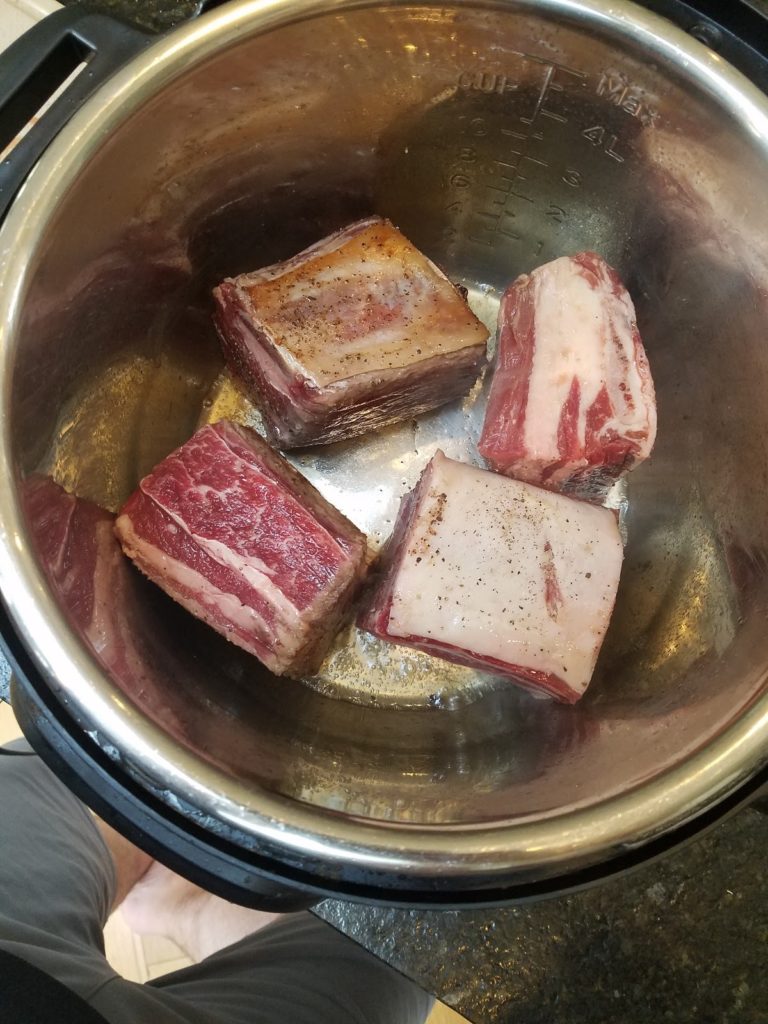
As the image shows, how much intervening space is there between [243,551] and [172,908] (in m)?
1.17

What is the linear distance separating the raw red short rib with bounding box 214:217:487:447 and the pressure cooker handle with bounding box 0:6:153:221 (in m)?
0.34

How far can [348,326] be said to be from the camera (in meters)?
1.22

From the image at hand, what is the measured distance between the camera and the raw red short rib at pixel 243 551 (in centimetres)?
113

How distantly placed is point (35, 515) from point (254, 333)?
0.49 m

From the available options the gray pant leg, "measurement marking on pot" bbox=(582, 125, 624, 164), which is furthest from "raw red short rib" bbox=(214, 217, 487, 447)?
the gray pant leg

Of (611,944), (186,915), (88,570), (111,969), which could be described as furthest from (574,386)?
(186,915)

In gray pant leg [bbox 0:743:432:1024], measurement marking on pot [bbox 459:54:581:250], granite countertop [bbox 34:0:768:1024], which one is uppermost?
measurement marking on pot [bbox 459:54:581:250]

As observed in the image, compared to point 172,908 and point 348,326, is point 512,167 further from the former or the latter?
point 172,908

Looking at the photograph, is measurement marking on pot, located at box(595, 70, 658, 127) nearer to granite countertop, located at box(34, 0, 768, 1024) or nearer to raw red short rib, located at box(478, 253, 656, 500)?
raw red short rib, located at box(478, 253, 656, 500)

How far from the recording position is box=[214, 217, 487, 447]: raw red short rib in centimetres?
120

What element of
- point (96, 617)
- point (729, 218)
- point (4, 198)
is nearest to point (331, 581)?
point (96, 617)

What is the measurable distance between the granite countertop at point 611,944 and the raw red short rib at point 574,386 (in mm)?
692

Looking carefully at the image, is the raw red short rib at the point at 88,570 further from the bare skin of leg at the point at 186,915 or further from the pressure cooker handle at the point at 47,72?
the bare skin of leg at the point at 186,915

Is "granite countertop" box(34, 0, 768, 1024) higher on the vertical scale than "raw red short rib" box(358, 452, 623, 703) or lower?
lower
